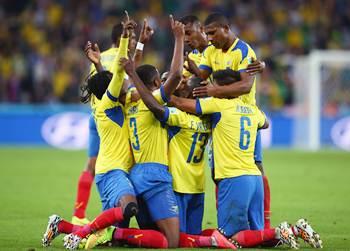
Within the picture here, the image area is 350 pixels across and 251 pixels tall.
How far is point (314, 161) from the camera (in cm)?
1980

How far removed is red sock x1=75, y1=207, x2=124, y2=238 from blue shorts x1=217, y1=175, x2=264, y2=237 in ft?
3.14

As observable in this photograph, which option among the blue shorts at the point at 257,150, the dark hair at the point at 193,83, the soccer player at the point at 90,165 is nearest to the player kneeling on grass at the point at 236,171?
the dark hair at the point at 193,83

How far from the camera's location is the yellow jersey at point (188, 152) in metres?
8.45

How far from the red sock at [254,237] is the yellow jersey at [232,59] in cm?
155

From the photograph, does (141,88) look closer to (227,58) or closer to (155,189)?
(155,189)

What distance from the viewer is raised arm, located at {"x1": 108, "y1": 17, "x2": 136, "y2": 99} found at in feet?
26.7

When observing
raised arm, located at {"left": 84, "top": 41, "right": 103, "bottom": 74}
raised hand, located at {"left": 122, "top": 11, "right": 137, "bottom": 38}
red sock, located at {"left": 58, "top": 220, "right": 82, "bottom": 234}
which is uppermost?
raised hand, located at {"left": 122, "top": 11, "right": 137, "bottom": 38}

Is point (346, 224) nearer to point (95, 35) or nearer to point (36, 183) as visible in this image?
point (36, 183)

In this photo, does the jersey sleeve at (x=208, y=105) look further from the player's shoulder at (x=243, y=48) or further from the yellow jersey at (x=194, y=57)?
the yellow jersey at (x=194, y=57)

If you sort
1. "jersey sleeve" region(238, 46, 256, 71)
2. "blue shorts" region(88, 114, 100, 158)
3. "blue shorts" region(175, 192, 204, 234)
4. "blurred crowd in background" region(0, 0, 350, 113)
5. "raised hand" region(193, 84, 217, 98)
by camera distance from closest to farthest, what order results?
"raised hand" region(193, 84, 217, 98), "blue shorts" region(175, 192, 204, 234), "jersey sleeve" region(238, 46, 256, 71), "blue shorts" region(88, 114, 100, 158), "blurred crowd in background" region(0, 0, 350, 113)

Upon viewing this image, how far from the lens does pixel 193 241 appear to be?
819 centimetres

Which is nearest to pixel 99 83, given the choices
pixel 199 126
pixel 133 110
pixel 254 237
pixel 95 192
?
pixel 133 110

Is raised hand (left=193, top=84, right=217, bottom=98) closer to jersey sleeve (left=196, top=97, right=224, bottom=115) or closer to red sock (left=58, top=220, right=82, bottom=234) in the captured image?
jersey sleeve (left=196, top=97, right=224, bottom=115)

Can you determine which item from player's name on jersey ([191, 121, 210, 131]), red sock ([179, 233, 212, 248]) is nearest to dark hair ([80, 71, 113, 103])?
player's name on jersey ([191, 121, 210, 131])
